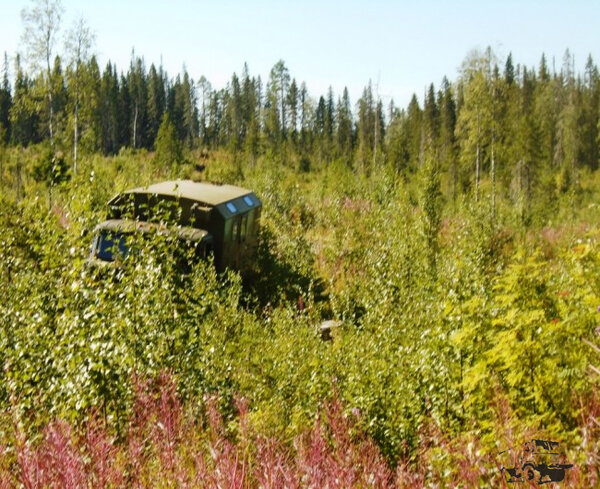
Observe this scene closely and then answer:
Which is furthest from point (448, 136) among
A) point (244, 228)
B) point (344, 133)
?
point (244, 228)

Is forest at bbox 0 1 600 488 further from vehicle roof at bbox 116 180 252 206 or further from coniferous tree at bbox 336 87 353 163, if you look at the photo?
coniferous tree at bbox 336 87 353 163

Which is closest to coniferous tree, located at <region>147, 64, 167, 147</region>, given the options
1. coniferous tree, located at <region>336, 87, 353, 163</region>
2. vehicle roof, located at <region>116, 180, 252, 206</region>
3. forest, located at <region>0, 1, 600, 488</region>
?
coniferous tree, located at <region>336, 87, 353, 163</region>

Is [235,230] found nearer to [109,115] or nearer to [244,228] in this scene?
[244,228]

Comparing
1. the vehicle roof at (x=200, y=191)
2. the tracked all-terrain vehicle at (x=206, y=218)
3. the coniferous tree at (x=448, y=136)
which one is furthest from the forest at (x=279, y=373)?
the coniferous tree at (x=448, y=136)

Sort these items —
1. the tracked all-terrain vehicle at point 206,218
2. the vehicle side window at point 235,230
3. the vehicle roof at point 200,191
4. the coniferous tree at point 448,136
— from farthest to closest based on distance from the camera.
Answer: the coniferous tree at point 448,136 → the vehicle side window at point 235,230 → the vehicle roof at point 200,191 → the tracked all-terrain vehicle at point 206,218

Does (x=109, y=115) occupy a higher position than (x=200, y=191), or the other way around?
(x=109, y=115)

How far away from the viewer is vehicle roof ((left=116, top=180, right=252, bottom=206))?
12289 millimetres

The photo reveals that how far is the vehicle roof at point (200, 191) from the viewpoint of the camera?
40.3 feet

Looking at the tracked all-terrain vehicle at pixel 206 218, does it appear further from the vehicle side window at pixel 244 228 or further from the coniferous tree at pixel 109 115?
the coniferous tree at pixel 109 115

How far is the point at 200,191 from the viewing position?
43.2ft

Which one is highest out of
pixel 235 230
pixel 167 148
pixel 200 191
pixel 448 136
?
pixel 448 136

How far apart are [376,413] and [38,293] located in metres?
3.92

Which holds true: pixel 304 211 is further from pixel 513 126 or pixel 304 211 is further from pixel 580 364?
pixel 513 126

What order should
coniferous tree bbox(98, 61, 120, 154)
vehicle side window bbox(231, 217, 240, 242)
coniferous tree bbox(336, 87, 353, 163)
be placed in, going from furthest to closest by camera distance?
coniferous tree bbox(98, 61, 120, 154) < coniferous tree bbox(336, 87, 353, 163) < vehicle side window bbox(231, 217, 240, 242)
